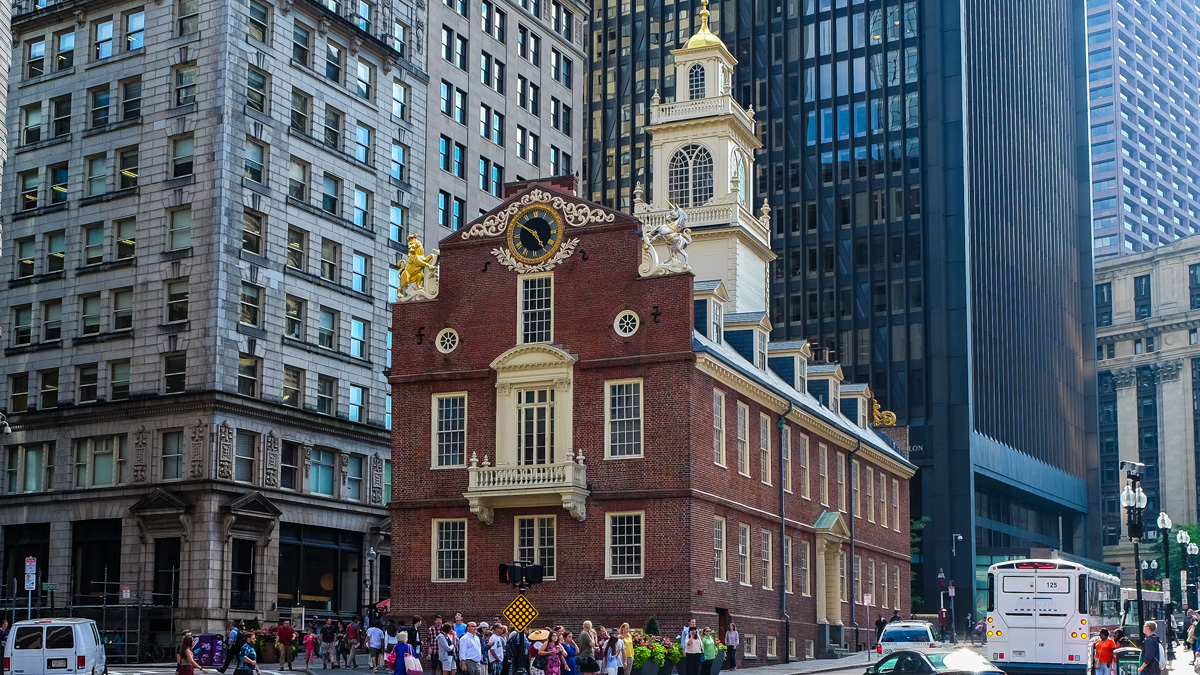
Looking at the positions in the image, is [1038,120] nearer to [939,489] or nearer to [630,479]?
[939,489]

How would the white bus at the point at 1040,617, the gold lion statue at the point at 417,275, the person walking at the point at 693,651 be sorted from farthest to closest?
the gold lion statue at the point at 417,275 < the person walking at the point at 693,651 < the white bus at the point at 1040,617

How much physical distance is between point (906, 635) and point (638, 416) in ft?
35.4

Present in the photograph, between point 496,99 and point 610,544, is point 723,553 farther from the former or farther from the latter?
point 496,99

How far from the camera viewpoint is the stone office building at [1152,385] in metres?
164

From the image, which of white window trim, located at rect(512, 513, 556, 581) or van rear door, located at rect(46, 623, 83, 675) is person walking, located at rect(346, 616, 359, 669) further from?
van rear door, located at rect(46, 623, 83, 675)

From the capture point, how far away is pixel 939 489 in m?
104

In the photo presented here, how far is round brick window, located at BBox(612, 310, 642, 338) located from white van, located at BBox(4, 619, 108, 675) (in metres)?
19.6

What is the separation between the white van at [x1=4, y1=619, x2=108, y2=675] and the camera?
3625 cm

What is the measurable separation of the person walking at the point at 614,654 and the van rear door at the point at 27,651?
45.5 ft

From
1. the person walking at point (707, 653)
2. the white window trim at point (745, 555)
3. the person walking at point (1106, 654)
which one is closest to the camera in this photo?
the person walking at point (1106, 654)

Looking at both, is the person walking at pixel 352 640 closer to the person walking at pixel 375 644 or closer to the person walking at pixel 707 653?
the person walking at pixel 375 644

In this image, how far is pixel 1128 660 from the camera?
36.9 metres

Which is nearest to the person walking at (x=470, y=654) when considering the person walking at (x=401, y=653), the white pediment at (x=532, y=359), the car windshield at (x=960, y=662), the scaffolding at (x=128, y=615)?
the person walking at (x=401, y=653)

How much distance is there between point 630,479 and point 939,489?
60.7 metres
